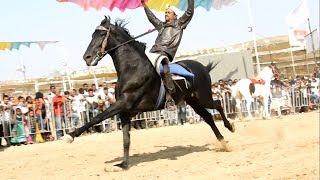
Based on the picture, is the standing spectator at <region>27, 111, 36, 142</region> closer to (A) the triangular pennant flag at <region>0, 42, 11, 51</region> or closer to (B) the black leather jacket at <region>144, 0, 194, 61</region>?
(A) the triangular pennant flag at <region>0, 42, 11, 51</region>

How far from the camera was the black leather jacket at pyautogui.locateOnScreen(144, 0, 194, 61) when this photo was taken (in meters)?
8.39

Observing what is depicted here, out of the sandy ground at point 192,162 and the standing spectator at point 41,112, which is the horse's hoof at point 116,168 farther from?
the standing spectator at point 41,112

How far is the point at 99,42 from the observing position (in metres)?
7.73

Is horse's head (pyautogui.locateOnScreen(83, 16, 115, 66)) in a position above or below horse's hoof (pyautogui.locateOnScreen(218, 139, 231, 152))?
above

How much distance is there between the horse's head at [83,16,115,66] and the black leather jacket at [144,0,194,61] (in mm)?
950

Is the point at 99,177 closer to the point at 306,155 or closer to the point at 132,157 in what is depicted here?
the point at 132,157

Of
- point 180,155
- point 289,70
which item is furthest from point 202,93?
point 289,70

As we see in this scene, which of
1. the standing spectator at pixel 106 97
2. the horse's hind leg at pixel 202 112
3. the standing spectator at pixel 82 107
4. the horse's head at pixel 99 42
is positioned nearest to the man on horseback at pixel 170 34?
the horse's head at pixel 99 42

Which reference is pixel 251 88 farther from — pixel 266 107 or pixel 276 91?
pixel 276 91

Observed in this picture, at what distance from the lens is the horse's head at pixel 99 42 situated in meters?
7.57

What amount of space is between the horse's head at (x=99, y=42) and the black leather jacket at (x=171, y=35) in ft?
3.12

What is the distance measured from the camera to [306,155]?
7.20 metres

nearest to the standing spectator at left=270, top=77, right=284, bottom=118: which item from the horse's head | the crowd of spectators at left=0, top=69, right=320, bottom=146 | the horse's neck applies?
the horse's neck

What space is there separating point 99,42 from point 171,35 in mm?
1443
